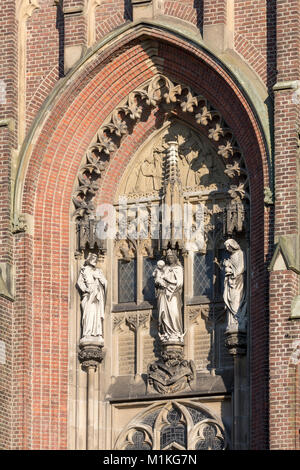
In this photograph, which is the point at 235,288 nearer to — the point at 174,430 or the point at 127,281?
the point at 127,281

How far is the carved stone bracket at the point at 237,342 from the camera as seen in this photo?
3803cm

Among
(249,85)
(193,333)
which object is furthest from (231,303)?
(249,85)

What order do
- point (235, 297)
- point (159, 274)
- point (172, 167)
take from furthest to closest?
point (172, 167)
point (159, 274)
point (235, 297)

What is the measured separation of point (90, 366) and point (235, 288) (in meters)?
3.10

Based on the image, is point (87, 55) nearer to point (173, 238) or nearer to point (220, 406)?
point (173, 238)

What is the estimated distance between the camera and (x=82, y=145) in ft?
131

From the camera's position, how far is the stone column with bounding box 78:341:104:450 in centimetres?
3909

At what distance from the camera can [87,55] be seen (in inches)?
1555

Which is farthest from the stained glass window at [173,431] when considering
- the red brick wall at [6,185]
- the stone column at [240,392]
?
the red brick wall at [6,185]

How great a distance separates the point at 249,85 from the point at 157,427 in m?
6.27

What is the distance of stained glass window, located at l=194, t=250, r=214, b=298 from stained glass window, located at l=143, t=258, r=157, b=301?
0.82m

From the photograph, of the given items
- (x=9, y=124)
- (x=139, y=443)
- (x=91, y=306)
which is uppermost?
(x=9, y=124)

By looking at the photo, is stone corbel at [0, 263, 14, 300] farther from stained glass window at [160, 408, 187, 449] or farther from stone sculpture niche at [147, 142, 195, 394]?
stained glass window at [160, 408, 187, 449]

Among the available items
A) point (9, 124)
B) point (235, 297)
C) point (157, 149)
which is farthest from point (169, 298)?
point (9, 124)
